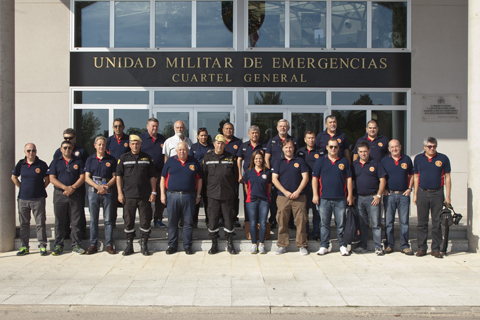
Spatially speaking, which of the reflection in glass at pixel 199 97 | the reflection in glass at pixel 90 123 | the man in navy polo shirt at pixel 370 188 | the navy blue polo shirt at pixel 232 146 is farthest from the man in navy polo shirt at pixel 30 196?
the man in navy polo shirt at pixel 370 188

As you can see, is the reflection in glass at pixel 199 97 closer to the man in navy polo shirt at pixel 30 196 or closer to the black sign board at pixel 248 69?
the black sign board at pixel 248 69

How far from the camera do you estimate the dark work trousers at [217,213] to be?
23.8ft

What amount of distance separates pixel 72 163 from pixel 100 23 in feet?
15.4

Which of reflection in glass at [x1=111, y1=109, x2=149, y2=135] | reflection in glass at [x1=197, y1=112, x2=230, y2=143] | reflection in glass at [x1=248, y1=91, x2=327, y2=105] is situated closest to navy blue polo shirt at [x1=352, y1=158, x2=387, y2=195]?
reflection in glass at [x1=248, y1=91, x2=327, y2=105]

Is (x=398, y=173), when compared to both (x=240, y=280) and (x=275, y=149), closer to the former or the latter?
(x=275, y=149)

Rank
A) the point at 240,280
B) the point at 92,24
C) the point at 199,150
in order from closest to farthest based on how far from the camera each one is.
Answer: the point at 240,280, the point at 199,150, the point at 92,24

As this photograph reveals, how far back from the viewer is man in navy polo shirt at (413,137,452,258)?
281 inches

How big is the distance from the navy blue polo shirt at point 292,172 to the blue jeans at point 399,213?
154 cm

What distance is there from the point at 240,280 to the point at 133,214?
2414mm

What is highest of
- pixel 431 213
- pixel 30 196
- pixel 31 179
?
pixel 31 179

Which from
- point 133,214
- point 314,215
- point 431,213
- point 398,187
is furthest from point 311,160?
point 133,214

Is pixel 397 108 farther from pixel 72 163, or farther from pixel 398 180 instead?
pixel 72 163

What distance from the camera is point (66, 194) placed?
720cm

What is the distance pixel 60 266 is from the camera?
659cm
